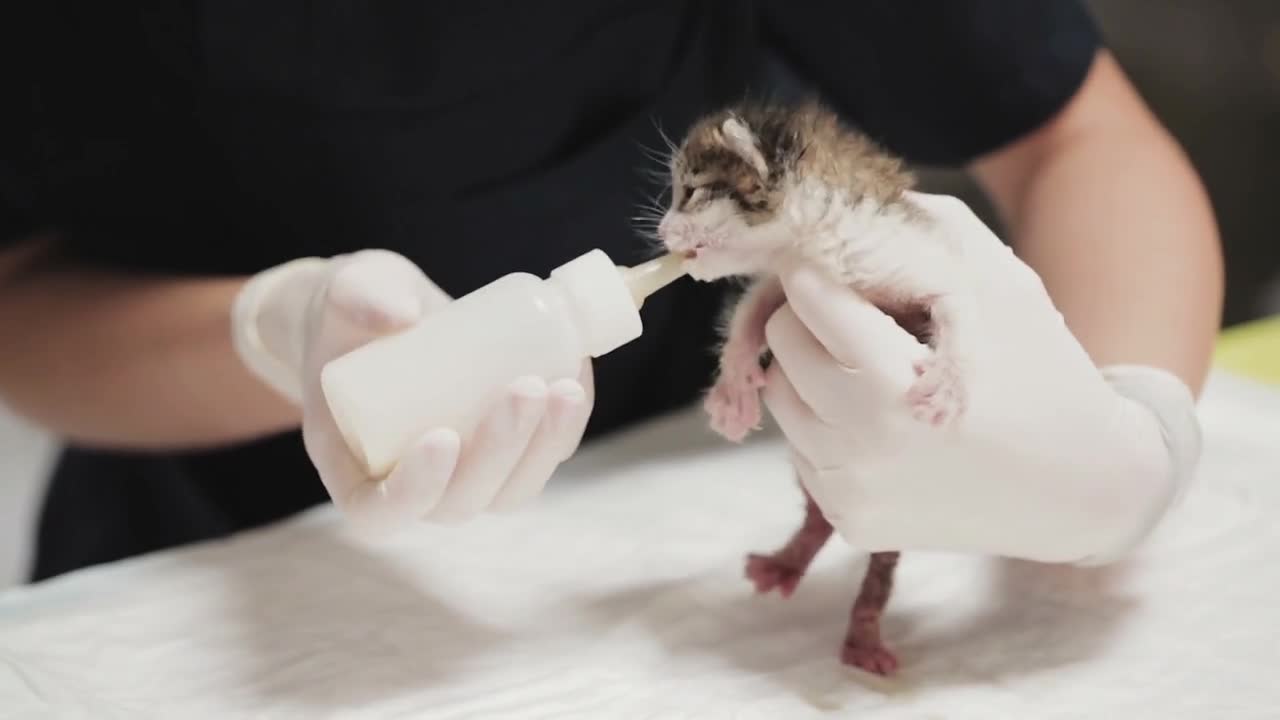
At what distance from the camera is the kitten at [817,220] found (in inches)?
17.3

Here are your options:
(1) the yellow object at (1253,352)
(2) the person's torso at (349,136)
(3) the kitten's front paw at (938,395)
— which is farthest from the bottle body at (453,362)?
(1) the yellow object at (1253,352)

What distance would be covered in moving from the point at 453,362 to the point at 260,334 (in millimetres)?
220

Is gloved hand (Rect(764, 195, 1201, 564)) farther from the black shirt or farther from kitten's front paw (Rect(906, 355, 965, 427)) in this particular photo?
the black shirt

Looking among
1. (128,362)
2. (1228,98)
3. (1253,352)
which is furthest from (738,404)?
(1228,98)

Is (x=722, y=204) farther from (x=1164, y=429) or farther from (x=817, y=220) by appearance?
(x=1164, y=429)

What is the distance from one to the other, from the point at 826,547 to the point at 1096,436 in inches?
6.8

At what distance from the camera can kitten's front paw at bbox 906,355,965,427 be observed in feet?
1.43

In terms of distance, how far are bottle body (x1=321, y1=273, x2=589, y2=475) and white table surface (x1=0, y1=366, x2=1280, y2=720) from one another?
0.43 feet

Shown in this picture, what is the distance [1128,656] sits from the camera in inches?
20.5

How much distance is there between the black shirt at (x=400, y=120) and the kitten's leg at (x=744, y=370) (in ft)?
0.92

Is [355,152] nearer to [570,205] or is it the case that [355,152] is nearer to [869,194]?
[570,205]

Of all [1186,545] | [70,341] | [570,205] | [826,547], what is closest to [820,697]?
[826,547]

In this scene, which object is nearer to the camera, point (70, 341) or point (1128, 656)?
point (1128, 656)

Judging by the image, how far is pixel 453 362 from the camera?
0.46 metres
